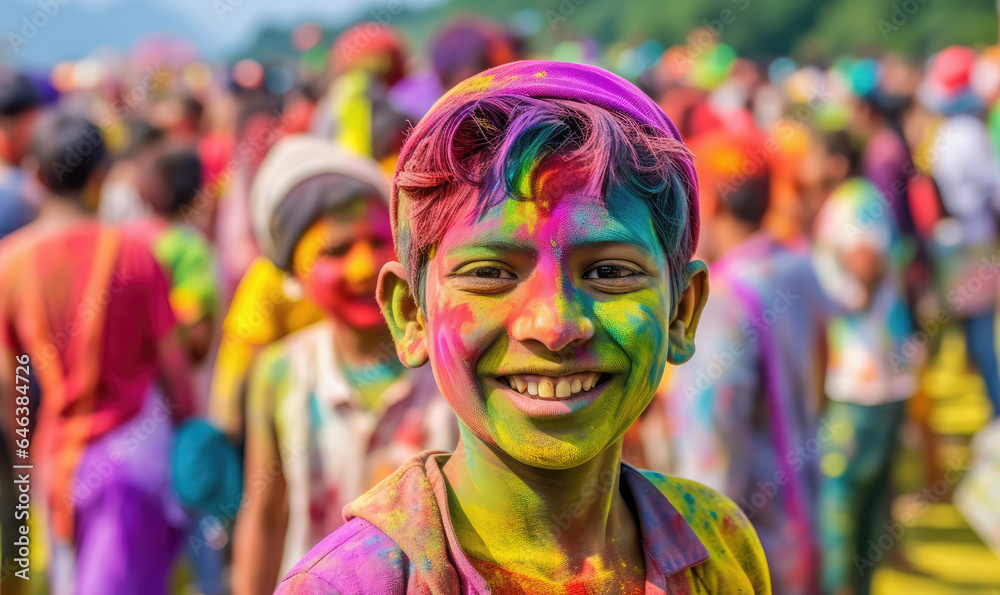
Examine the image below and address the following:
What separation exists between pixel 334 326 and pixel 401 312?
2.75 meters

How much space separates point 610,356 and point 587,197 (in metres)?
0.22

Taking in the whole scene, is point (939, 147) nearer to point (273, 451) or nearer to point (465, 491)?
point (273, 451)

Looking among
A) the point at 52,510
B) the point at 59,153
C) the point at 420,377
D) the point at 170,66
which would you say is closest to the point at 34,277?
the point at 59,153

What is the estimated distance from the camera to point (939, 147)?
6.75 metres

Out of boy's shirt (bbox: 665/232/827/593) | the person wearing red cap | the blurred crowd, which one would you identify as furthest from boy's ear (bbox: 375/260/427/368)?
the person wearing red cap

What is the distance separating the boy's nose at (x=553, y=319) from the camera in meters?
1.32

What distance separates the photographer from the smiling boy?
137cm

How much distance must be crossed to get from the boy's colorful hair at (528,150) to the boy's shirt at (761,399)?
315cm

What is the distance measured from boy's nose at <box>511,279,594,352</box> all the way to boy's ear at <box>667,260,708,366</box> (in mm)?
262
